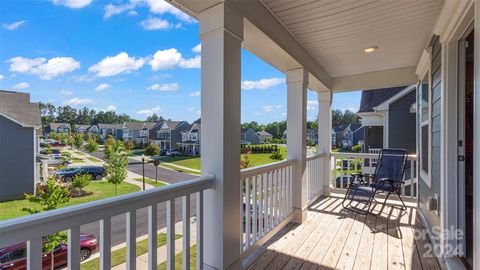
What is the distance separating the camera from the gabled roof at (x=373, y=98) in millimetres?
8535

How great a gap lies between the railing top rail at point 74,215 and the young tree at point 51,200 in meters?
0.82

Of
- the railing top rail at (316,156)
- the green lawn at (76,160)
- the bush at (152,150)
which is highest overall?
the bush at (152,150)

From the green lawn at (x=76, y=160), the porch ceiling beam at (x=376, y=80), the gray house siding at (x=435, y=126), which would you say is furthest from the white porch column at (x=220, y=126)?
the porch ceiling beam at (x=376, y=80)

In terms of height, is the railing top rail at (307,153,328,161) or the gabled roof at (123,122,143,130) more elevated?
the gabled roof at (123,122,143,130)

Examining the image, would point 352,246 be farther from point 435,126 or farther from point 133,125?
point 133,125

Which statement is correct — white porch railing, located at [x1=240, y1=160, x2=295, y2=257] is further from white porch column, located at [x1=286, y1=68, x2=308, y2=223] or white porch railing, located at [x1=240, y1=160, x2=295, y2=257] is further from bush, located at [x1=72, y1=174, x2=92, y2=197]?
bush, located at [x1=72, y1=174, x2=92, y2=197]

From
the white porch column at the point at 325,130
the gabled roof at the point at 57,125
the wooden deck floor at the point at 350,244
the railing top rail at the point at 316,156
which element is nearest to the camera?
the gabled roof at the point at 57,125

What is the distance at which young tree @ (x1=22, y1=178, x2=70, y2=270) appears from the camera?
182 centimetres

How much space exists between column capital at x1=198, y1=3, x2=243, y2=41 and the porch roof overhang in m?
0.04

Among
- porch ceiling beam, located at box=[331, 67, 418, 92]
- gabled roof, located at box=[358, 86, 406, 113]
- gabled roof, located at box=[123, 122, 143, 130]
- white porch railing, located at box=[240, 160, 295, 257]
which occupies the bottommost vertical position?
white porch railing, located at box=[240, 160, 295, 257]

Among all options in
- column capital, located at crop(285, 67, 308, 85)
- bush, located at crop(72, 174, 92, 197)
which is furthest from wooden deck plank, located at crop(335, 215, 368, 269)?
bush, located at crop(72, 174, 92, 197)

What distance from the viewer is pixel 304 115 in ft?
11.0

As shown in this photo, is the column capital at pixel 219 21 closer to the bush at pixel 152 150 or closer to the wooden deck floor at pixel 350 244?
the bush at pixel 152 150

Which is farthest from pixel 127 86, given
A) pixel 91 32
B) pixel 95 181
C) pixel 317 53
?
pixel 317 53
